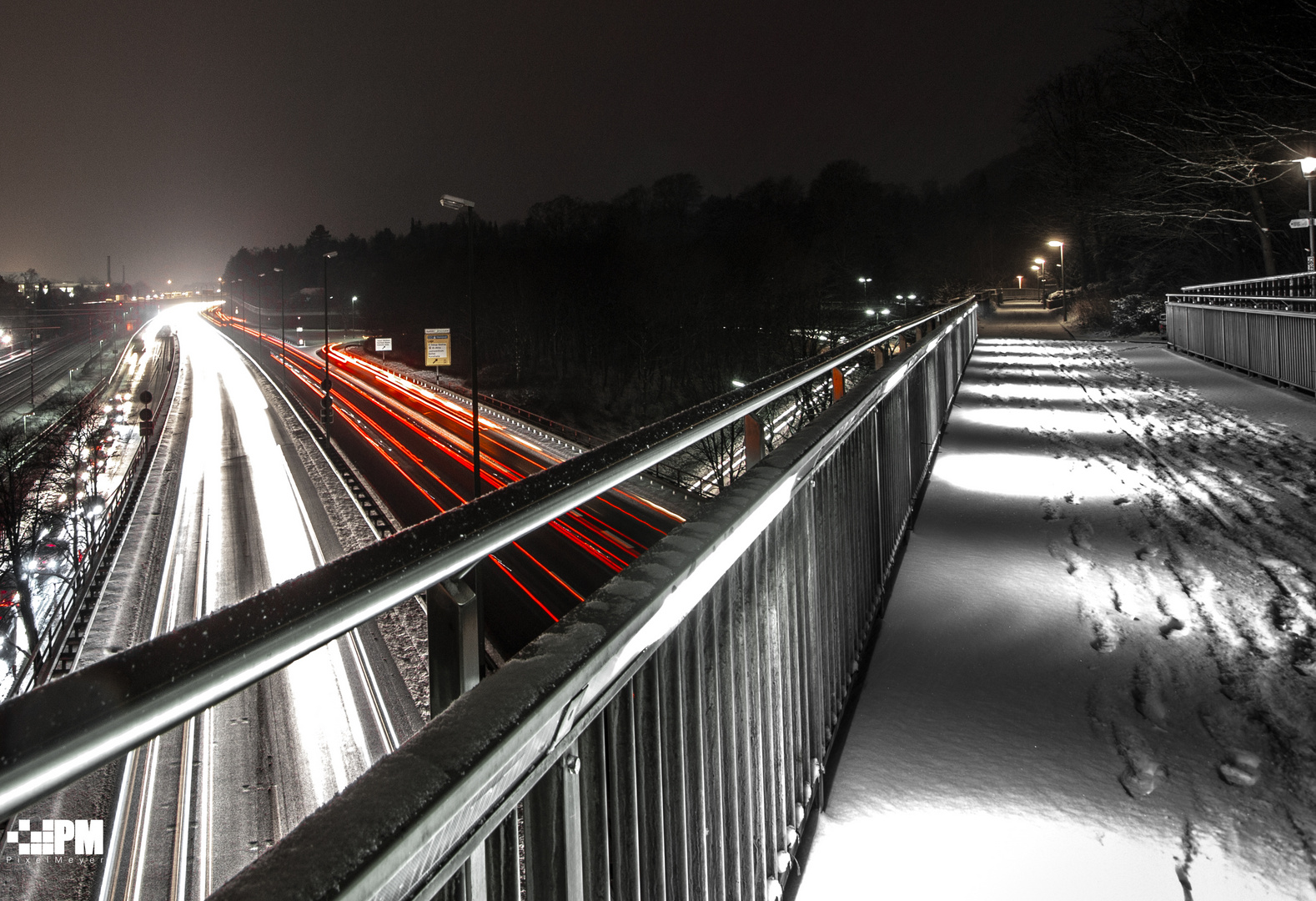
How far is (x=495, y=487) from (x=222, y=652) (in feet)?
115

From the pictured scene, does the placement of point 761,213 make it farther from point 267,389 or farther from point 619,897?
point 619,897

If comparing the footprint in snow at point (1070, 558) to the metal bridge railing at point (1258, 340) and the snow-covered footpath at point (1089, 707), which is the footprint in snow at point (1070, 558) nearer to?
the snow-covered footpath at point (1089, 707)

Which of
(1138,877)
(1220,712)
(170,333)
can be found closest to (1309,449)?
(1220,712)

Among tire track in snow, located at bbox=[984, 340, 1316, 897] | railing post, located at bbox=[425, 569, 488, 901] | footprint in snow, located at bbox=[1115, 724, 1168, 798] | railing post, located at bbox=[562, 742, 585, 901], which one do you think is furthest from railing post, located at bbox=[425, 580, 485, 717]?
footprint in snow, located at bbox=[1115, 724, 1168, 798]

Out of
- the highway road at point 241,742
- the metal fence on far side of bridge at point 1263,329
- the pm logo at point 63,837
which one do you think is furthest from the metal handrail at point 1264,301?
the pm logo at point 63,837

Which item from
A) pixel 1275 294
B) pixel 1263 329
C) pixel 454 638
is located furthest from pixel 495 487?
pixel 454 638

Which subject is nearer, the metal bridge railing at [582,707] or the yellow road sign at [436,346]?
the metal bridge railing at [582,707]

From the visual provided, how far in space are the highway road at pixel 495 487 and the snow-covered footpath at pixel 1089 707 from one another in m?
1.69

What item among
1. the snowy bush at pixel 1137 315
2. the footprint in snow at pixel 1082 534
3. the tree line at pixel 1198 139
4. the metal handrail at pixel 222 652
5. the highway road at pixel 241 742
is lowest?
the highway road at pixel 241 742

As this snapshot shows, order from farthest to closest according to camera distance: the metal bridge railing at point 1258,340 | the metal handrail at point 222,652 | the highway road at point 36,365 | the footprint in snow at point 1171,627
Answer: the highway road at point 36,365 → the metal bridge railing at point 1258,340 → the footprint in snow at point 1171,627 → the metal handrail at point 222,652

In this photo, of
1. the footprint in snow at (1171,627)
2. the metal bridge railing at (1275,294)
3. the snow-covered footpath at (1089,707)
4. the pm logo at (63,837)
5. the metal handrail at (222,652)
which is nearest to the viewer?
the metal handrail at (222,652)

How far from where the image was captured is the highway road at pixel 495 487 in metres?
23.2

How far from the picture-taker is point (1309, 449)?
30.9 ft

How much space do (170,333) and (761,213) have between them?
307 ft
